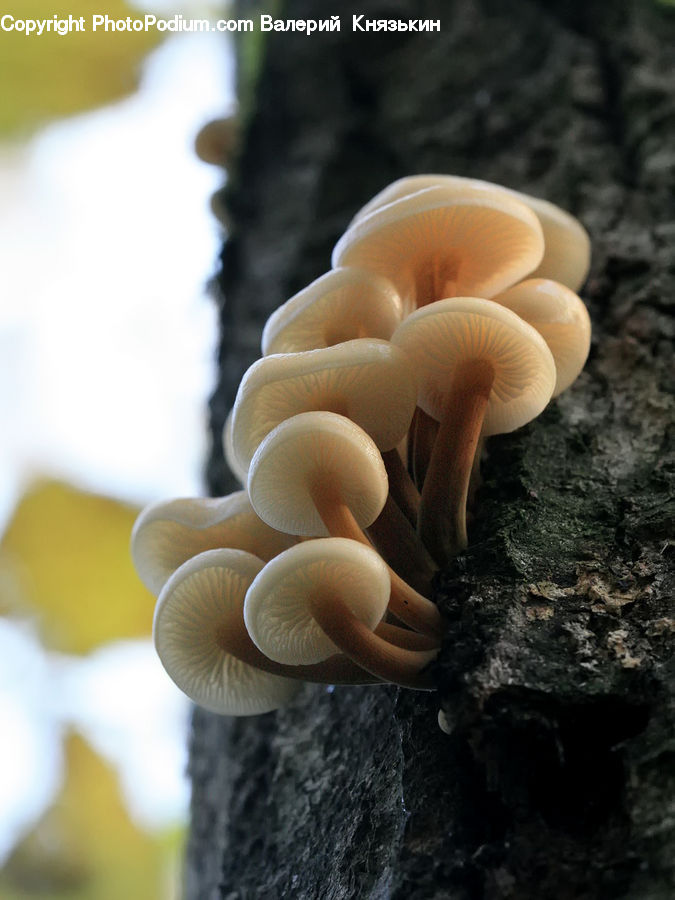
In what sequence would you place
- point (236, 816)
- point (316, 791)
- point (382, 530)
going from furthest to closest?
point (236, 816), point (316, 791), point (382, 530)

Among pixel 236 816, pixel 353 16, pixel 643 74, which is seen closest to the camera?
pixel 236 816

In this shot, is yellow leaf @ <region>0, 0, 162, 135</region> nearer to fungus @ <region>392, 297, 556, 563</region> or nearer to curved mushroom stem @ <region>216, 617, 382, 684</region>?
fungus @ <region>392, 297, 556, 563</region>

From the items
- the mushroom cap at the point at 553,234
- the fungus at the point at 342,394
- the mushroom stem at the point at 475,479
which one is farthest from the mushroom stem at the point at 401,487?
the mushroom cap at the point at 553,234

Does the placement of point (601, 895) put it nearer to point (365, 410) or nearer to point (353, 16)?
point (365, 410)

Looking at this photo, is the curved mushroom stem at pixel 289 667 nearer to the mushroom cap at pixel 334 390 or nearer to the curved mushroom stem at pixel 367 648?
the curved mushroom stem at pixel 367 648

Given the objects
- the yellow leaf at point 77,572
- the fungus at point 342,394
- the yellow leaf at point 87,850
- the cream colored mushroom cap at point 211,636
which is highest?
the fungus at point 342,394

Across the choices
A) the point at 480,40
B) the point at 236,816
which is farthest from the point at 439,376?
the point at 480,40
